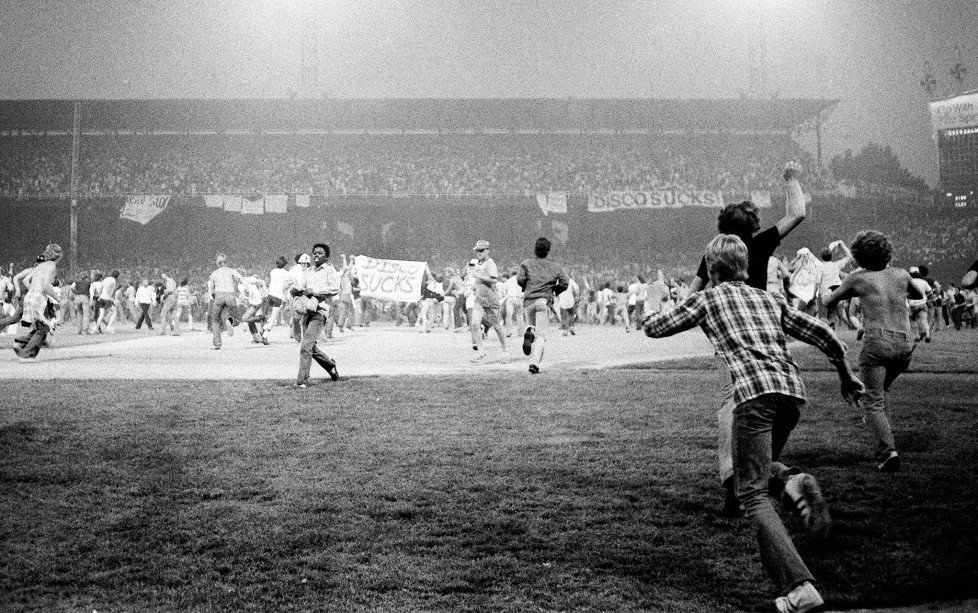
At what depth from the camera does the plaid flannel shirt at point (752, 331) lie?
3895 millimetres

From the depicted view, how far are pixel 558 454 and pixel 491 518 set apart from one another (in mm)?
1833

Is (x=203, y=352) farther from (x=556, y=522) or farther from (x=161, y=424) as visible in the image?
(x=556, y=522)

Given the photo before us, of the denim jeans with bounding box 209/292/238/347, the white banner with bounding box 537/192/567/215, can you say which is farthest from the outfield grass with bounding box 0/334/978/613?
the white banner with bounding box 537/192/567/215

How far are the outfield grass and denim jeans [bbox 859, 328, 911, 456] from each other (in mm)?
356

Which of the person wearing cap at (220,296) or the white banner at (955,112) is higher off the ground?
the white banner at (955,112)

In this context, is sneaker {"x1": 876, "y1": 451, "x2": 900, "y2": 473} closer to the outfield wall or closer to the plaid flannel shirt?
the plaid flannel shirt

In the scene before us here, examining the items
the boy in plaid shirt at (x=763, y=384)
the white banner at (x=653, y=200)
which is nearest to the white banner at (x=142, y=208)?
the white banner at (x=653, y=200)

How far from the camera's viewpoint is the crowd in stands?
138ft

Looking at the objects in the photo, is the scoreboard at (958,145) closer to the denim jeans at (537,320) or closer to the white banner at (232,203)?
the white banner at (232,203)

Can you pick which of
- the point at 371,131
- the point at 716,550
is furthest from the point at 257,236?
the point at 716,550

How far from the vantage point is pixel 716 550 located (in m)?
4.79

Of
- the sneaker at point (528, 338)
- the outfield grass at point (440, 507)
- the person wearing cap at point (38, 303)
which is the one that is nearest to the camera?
the outfield grass at point (440, 507)

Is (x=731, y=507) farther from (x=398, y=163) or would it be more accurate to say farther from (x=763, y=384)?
(x=398, y=163)

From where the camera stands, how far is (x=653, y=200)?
3969 centimetres
